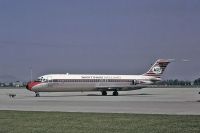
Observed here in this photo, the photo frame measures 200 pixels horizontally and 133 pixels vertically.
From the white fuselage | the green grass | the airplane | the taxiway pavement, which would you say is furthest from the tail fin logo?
the green grass

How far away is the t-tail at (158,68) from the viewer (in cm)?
7400

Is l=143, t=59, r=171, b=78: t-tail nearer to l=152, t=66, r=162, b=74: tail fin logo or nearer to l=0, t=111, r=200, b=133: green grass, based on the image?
l=152, t=66, r=162, b=74: tail fin logo

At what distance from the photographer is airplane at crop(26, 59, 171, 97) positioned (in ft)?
207

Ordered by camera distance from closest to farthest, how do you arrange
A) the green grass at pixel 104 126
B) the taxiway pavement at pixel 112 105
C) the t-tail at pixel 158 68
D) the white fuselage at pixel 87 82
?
the green grass at pixel 104 126
the taxiway pavement at pixel 112 105
the white fuselage at pixel 87 82
the t-tail at pixel 158 68

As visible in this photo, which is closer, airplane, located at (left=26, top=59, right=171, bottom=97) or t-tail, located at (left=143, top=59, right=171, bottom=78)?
airplane, located at (left=26, top=59, right=171, bottom=97)

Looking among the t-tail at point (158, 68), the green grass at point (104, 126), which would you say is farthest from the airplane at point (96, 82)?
the green grass at point (104, 126)

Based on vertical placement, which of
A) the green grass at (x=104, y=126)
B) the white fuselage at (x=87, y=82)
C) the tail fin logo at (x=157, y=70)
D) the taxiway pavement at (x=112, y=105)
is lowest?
the green grass at (x=104, y=126)

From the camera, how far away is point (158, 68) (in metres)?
74.2

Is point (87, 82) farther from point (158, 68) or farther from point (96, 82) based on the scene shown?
point (158, 68)

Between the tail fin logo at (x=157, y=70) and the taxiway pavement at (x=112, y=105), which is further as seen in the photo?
the tail fin logo at (x=157, y=70)

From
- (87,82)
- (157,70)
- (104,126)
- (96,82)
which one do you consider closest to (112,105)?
(104,126)

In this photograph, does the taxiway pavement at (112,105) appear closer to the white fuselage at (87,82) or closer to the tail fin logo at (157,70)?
the white fuselage at (87,82)

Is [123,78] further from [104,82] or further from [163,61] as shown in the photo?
[163,61]

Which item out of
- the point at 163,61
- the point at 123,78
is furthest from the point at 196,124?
the point at 163,61
